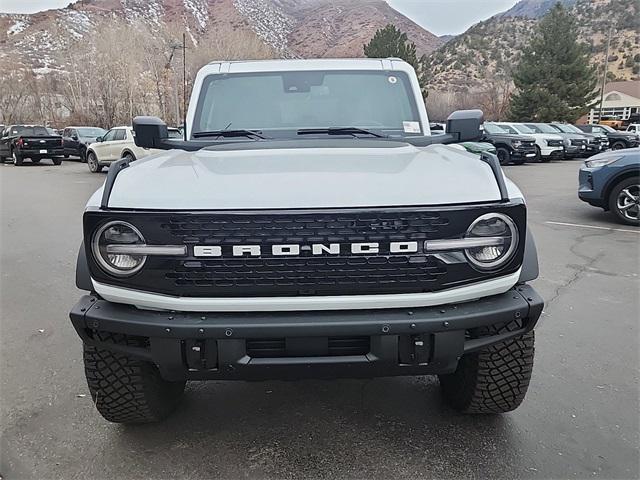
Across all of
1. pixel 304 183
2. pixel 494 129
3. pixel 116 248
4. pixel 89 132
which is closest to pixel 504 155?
pixel 494 129

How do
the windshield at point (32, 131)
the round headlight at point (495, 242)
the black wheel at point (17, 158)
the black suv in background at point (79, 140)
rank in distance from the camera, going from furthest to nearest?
the black suv in background at point (79, 140) < the windshield at point (32, 131) < the black wheel at point (17, 158) < the round headlight at point (495, 242)

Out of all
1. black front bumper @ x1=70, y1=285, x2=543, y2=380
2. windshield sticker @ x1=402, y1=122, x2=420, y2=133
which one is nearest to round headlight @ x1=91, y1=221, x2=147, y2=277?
black front bumper @ x1=70, y1=285, x2=543, y2=380

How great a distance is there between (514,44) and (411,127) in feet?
275

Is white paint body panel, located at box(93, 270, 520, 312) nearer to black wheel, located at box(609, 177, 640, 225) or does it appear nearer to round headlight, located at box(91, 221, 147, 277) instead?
round headlight, located at box(91, 221, 147, 277)

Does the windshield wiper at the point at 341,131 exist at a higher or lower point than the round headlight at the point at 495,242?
higher

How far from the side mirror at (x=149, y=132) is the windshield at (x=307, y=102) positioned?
26 centimetres

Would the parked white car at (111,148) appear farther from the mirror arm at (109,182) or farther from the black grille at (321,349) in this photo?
the black grille at (321,349)

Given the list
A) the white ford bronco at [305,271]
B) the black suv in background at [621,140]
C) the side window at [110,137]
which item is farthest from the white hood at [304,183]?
the black suv in background at [621,140]

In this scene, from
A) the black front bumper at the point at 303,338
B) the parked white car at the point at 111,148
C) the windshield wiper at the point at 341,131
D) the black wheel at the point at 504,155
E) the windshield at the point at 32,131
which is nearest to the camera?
the black front bumper at the point at 303,338

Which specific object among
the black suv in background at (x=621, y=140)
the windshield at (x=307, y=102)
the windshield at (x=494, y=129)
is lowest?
the black suv in background at (x=621, y=140)

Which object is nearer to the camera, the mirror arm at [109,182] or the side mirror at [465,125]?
the mirror arm at [109,182]

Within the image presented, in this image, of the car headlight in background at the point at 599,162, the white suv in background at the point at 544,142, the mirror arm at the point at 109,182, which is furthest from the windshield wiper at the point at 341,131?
the white suv in background at the point at 544,142

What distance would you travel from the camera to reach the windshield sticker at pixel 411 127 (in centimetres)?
361

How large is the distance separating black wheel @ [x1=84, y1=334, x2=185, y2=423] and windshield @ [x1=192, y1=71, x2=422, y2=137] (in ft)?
5.67
